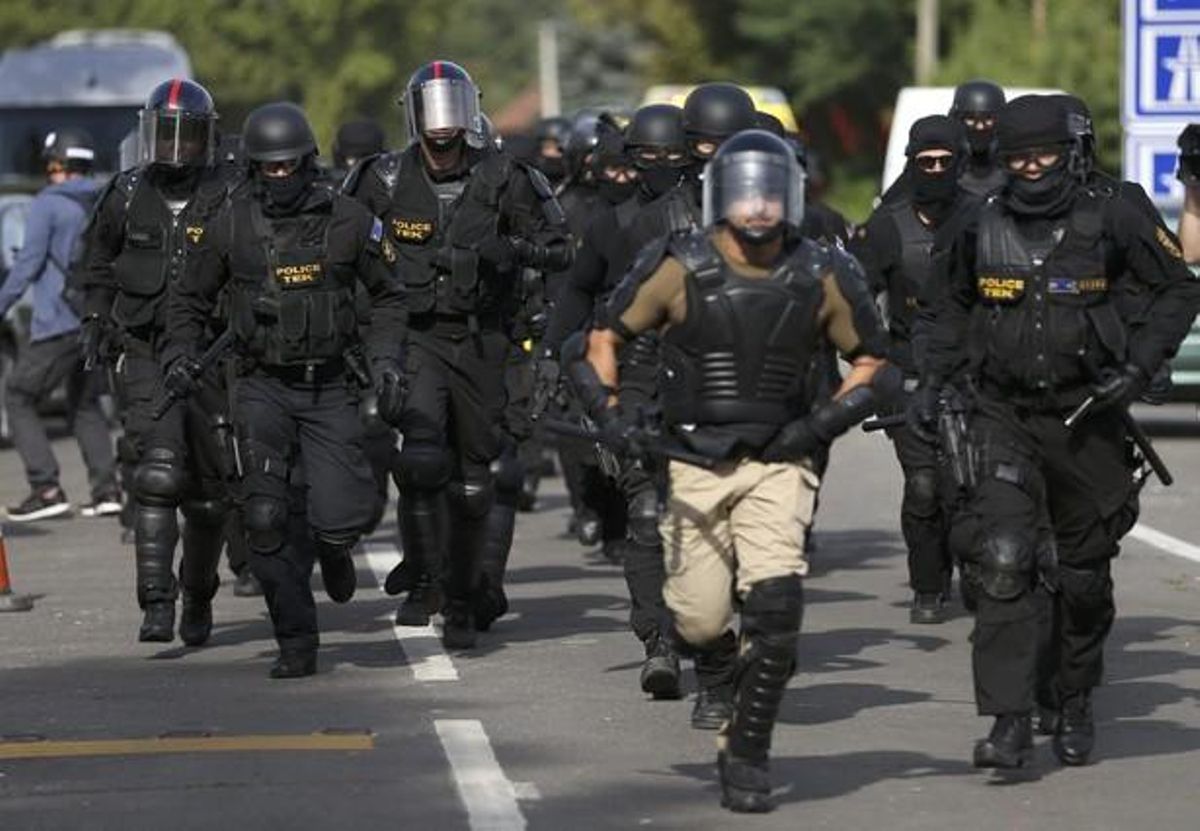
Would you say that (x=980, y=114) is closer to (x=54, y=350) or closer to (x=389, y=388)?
(x=389, y=388)

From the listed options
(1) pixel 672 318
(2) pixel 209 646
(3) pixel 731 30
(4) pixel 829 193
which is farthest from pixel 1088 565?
(3) pixel 731 30

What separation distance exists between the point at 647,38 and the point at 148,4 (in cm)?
1328

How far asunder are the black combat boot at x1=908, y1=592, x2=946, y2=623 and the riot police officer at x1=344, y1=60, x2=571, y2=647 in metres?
1.91

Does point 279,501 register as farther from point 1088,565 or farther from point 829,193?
point 829,193

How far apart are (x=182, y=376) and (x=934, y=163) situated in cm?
334

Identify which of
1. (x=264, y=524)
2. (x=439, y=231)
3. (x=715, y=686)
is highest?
(x=439, y=231)

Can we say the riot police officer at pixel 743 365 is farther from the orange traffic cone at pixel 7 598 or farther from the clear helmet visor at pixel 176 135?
the orange traffic cone at pixel 7 598

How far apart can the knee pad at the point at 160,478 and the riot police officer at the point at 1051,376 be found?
3385 mm

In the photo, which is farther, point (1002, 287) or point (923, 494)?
point (923, 494)

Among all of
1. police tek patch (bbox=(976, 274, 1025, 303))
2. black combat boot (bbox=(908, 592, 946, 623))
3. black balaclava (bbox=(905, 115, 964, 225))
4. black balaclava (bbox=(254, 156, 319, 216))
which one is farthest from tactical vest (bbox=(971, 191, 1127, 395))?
black balaclava (bbox=(905, 115, 964, 225))

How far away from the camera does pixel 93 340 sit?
44.5 feet

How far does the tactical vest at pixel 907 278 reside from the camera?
1320 cm

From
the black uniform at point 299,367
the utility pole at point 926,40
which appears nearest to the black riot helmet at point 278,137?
the black uniform at point 299,367

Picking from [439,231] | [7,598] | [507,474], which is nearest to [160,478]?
[439,231]
